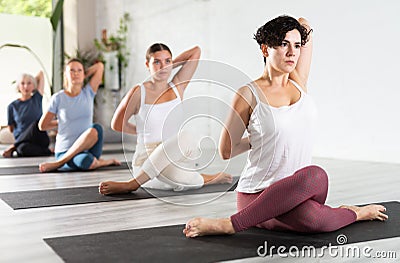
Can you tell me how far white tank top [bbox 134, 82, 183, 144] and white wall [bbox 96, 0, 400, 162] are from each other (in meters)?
2.51

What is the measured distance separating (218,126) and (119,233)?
504 millimetres

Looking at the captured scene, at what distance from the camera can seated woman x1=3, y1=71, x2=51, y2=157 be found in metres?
5.23

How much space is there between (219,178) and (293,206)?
545 millimetres

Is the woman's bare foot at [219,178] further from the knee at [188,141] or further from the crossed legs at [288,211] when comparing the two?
the crossed legs at [288,211]

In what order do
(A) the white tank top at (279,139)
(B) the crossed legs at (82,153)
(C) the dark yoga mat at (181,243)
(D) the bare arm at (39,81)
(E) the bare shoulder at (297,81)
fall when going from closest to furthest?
(C) the dark yoga mat at (181,243), (A) the white tank top at (279,139), (E) the bare shoulder at (297,81), (B) the crossed legs at (82,153), (D) the bare arm at (39,81)

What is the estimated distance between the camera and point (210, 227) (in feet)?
5.90

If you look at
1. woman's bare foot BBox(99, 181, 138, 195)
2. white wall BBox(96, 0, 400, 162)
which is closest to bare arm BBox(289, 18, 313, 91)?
woman's bare foot BBox(99, 181, 138, 195)

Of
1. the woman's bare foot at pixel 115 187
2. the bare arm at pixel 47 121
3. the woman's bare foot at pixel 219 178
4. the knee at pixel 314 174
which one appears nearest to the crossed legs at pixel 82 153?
the bare arm at pixel 47 121

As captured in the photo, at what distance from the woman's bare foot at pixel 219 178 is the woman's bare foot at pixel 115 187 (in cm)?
46

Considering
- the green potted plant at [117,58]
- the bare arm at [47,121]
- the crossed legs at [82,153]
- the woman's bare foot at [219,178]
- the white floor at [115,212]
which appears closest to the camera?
the white floor at [115,212]

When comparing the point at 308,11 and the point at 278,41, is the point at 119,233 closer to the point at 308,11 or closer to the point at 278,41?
the point at 278,41

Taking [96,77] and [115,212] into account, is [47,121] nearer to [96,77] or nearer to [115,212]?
[96,77]

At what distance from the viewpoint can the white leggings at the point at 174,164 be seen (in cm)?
232

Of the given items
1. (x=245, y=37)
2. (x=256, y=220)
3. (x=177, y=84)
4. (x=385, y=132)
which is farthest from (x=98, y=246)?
(x=245, y=37)
